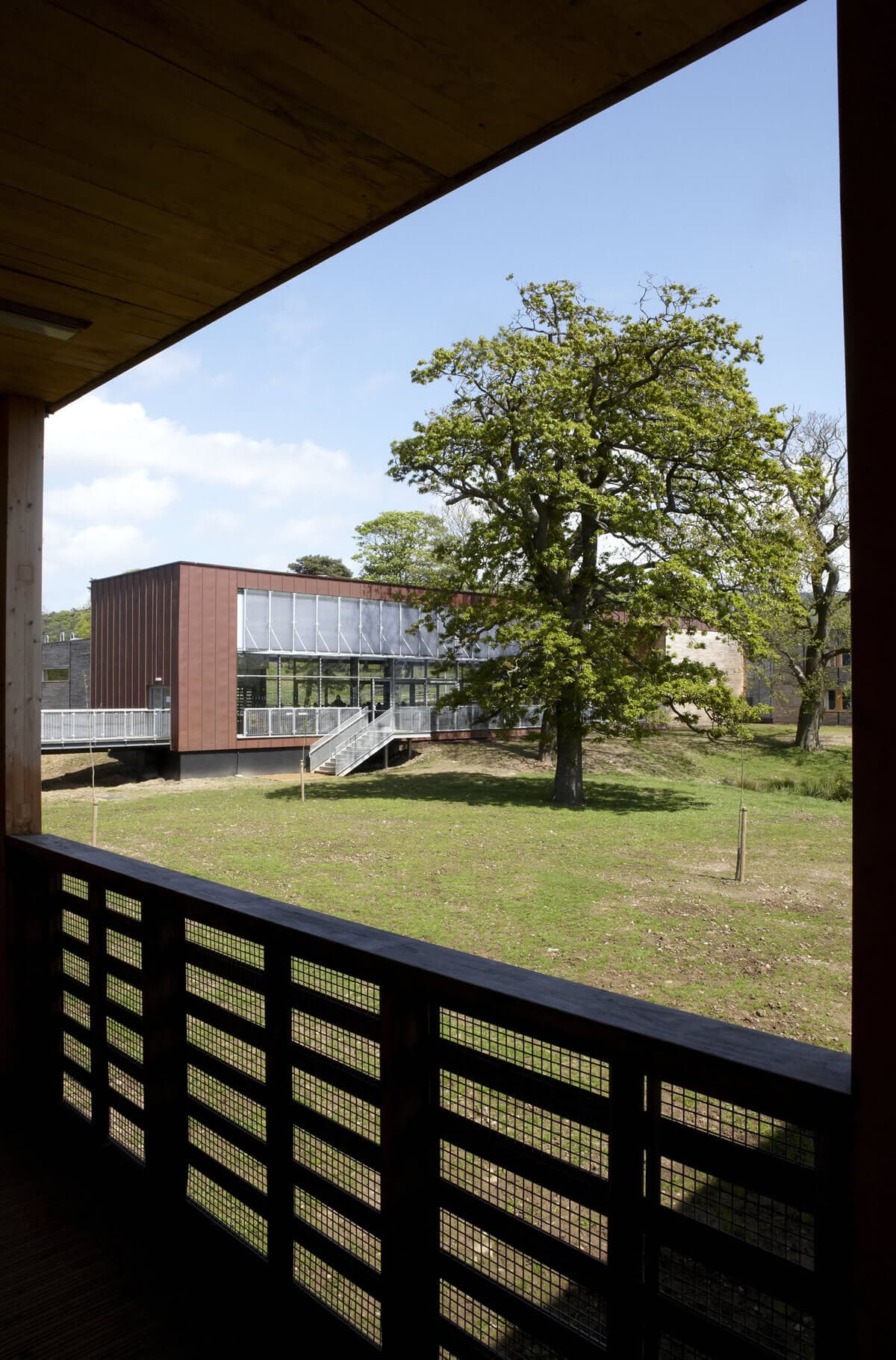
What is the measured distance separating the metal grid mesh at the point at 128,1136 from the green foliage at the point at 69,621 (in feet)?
164

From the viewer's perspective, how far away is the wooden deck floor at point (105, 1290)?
5.57ft

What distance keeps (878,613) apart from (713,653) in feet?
117

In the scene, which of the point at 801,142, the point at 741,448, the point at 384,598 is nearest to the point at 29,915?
the point at 801,142

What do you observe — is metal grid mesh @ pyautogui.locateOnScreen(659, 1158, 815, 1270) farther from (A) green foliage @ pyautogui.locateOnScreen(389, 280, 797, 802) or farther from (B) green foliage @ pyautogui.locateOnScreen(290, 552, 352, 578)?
(B) green foliage @ pyautogui.locateOnScreen(290, 552, 352, 578)

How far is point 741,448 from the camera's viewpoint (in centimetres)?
1455

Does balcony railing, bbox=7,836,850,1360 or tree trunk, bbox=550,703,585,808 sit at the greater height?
balcony railing, bbox=7,836,850,1360

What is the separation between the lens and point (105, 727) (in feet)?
58.3

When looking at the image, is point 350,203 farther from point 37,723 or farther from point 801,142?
point 801,142

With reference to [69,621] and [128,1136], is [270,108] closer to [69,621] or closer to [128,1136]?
[128,1136]

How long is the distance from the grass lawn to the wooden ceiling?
5326 mm

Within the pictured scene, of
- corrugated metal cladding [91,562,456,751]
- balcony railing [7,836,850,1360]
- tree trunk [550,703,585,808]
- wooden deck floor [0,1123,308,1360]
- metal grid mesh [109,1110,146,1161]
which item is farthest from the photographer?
corrugated metal cladding [91,562,456,751]

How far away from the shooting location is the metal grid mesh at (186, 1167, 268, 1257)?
196cm

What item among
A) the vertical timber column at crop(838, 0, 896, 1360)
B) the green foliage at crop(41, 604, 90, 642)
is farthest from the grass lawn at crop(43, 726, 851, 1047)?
the green foliage at crop(41, 604, 90, 642)

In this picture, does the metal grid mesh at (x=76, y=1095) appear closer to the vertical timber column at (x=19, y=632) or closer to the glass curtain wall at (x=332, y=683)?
the vertical timber column at (x=19, y=632)
